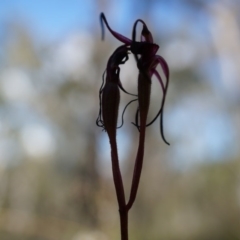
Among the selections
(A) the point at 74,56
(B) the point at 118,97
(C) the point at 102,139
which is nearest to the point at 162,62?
(B) the point at 118,97

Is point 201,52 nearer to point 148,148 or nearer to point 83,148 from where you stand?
point 148,148

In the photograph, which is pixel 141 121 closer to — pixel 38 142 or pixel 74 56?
pixel 74 56

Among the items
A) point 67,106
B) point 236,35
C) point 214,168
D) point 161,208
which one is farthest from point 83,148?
point 236,35

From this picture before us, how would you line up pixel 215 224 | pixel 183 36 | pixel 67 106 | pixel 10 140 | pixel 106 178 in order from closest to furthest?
pixel 215 224 < pixel 106 178 < pixel 10 140 < pixel 183 36 < pixel 67 106

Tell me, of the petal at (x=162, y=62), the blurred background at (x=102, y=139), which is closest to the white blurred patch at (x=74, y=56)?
the blurred background at (x=102, y=139)

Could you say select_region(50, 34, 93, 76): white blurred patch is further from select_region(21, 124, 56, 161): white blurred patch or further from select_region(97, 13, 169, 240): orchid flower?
select_region(97, 13, 169, 240): orchid flower

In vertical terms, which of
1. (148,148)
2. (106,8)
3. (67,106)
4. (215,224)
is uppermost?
(106,8)

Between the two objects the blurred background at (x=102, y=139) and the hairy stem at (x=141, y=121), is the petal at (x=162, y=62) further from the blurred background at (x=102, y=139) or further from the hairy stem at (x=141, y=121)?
the blurred background at (x=102, y=139)

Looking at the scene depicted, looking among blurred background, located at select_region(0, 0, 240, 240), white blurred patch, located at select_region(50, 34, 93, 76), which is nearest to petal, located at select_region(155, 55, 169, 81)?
blurred background, located at select_region(0, 0, 240, 240)
